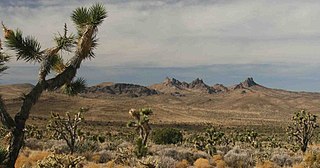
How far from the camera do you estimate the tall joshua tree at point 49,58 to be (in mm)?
9250

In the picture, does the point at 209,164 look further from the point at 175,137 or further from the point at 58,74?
the point at 175,137

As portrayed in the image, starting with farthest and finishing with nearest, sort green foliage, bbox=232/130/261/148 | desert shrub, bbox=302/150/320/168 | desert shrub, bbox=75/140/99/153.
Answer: green foliage, bbox=232/130/261/148 < desert shrub, bbox=75/140/99/153 < desert shrub, bbox=302/150/320/168

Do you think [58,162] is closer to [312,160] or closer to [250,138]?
[312,160]

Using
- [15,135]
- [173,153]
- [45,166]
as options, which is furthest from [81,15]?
[173,153]

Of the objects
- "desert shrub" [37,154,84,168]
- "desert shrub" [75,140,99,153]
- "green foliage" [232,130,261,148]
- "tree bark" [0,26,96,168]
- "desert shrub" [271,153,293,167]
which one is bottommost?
"green foliage" [232,130,261,148]

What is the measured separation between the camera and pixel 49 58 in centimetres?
984

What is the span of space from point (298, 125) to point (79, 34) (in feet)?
94.6

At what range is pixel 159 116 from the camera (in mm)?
175625

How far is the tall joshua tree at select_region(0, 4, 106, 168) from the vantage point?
30.3 feet

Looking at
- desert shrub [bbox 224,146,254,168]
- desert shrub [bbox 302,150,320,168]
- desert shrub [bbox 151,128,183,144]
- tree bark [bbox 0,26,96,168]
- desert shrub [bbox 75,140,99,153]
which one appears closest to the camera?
tree bark [bbox 0,26,96,168]

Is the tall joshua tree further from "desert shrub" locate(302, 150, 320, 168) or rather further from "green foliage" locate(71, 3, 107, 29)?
"desert shrub" locate(302, 150, 320, 168)

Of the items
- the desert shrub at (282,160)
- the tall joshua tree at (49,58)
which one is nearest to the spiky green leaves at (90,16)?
the tall joshua tree at (49,58)

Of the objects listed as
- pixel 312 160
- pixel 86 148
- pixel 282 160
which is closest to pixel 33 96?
pixel 312 160

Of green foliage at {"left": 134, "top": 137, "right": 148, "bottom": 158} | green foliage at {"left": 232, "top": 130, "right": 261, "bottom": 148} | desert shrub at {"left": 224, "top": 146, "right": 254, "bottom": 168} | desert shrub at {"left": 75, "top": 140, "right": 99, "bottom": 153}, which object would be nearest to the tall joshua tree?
green foliage at {"left": 134, "top": 137, "right": 148, "bottom": 158}
